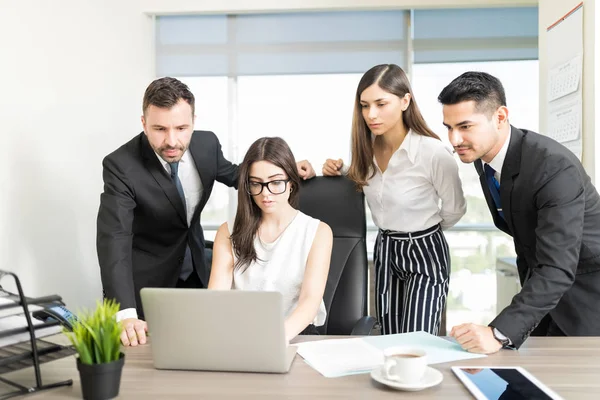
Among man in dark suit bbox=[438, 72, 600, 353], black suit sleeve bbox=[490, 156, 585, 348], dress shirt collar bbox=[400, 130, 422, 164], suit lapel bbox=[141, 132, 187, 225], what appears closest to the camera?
black suit sleeve bbox=[490, 156, 585, 348]

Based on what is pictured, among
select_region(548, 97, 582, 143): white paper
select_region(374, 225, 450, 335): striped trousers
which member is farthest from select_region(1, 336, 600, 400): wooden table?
select_region(548, 97, 582, 143): white paper

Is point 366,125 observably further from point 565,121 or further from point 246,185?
point 565,121

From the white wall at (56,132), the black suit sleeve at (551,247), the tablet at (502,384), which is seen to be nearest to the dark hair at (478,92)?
the black suit sleeve at (551,247)

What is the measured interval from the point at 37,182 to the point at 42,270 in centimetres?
39

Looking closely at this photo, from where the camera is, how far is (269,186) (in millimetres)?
1872

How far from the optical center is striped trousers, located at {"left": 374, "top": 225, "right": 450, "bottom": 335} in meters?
2.09

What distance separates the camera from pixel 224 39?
4289 mm

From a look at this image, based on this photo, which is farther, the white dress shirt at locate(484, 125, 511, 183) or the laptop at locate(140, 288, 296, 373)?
the white dress shirt at locate(484, 125, 511, 183)

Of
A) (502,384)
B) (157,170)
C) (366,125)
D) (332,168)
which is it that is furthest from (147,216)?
(502,384)

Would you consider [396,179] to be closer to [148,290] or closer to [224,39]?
[148,290]

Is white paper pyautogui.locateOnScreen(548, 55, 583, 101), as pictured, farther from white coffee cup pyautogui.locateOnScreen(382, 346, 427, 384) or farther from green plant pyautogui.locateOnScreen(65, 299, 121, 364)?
green plant pyautogui.locateOnScreen(65, 299, 121, 364)

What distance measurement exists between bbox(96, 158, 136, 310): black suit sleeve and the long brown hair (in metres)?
0.84

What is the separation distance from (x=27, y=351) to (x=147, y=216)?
1183 mm

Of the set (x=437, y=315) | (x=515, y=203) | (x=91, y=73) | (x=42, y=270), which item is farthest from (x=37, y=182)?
(x=515, y=203)
